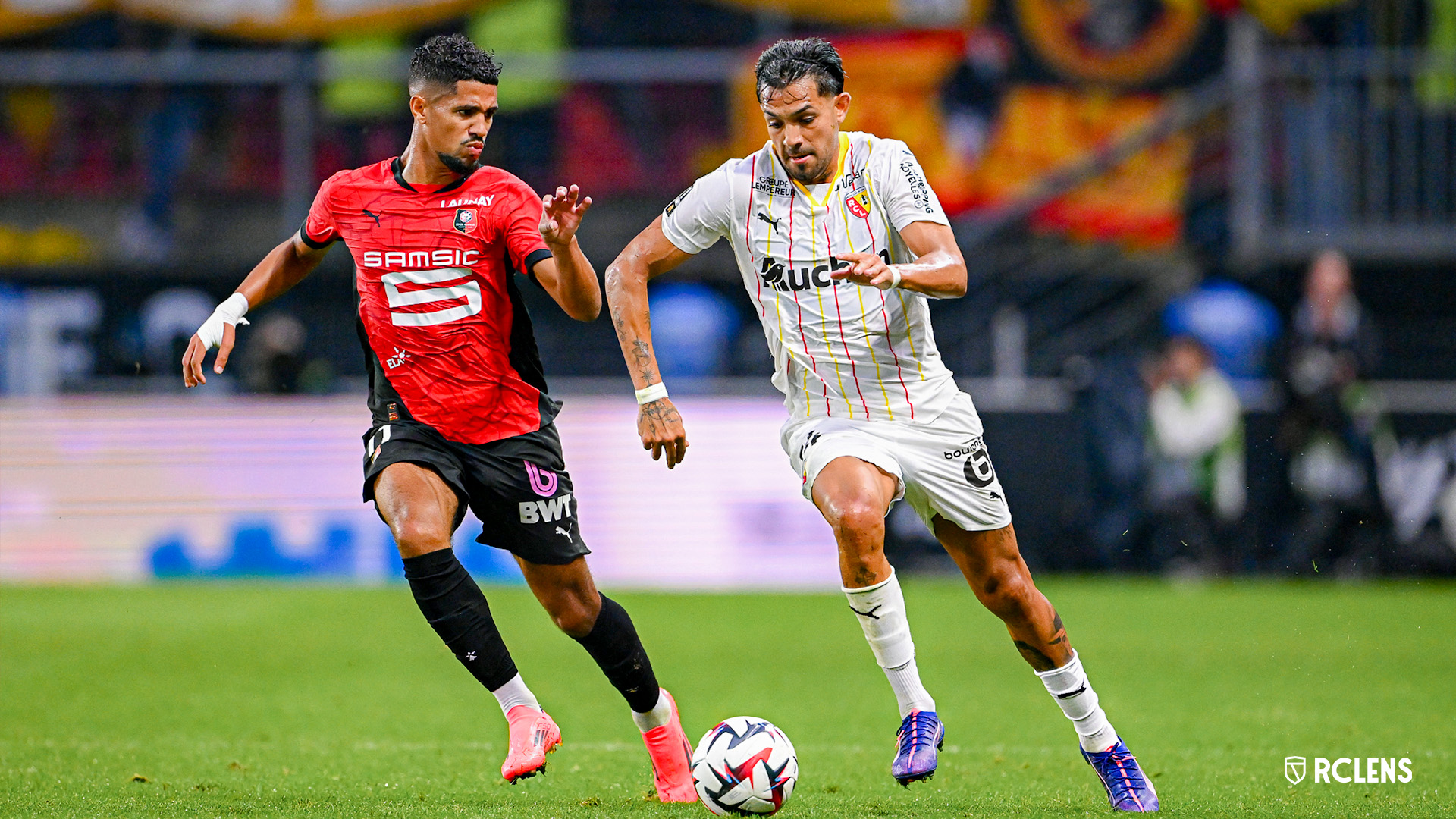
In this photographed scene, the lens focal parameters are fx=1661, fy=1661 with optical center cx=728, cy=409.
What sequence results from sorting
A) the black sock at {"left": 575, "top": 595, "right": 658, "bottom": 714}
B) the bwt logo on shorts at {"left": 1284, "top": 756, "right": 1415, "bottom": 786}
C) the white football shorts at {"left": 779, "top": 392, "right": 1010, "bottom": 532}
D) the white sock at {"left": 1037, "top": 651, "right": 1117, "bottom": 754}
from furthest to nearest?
the bwt logo on shorts at {"left": 1284, "top": 756, "right": 1415, "bottom": 786} < the black sock at {"left": 575, "top": 595, "right": 658, "bottom": 714} < the white sock at {"left": 1037, "top": 651, "right": 1117, "bottom": 754} < the white football shorts at {"left": 779, "top": 392, "right": 1010, "bottom": 532}

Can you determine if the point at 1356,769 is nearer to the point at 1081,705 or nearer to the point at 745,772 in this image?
the point at 1081,705

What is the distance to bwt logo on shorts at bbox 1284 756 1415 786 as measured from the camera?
239 inches

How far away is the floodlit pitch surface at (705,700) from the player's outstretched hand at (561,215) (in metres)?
1.84

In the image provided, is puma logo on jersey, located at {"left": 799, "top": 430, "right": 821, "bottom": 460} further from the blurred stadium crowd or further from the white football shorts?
the blurred stadium crowd

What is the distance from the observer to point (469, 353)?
18.8 feet

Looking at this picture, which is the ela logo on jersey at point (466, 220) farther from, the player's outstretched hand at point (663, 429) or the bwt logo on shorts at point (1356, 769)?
the bwt logo on shorts at point (1356, 769)

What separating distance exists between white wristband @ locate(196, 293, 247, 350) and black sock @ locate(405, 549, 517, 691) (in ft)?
3.73

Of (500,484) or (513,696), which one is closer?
(513,696)

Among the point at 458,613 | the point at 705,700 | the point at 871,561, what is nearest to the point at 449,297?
the point at 458,613

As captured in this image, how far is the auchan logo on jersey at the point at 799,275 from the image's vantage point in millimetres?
5707

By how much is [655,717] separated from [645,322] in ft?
4.61

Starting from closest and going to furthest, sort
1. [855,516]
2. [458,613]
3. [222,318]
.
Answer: [855,516] → [458,613] → [222,318]

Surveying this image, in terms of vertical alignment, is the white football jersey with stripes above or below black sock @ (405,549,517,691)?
above

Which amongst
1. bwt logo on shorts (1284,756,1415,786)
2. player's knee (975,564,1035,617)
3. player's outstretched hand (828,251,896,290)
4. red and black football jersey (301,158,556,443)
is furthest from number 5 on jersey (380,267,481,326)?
bwt logo on shorts (1284,756,1415,786)
